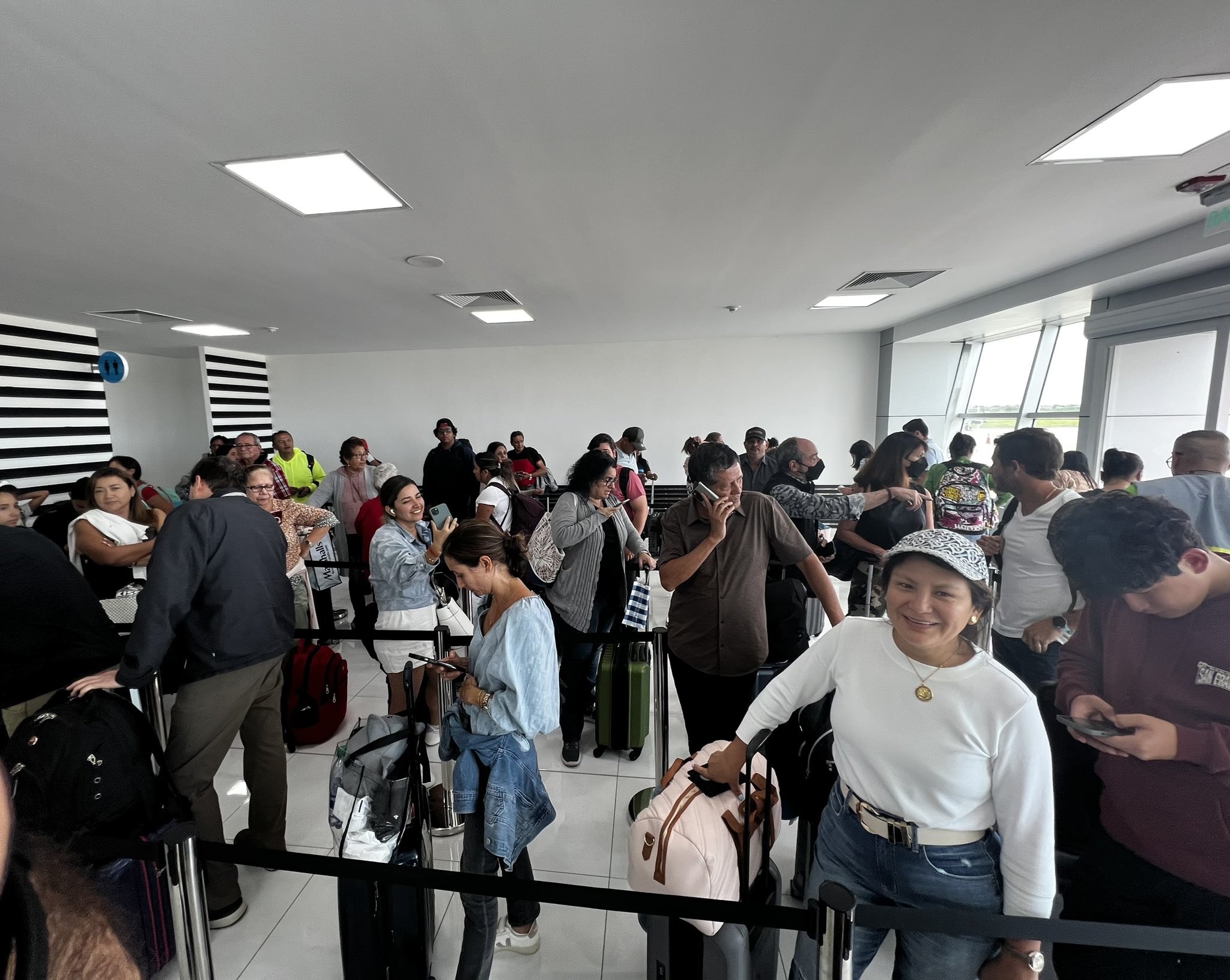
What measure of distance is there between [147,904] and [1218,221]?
621 cm

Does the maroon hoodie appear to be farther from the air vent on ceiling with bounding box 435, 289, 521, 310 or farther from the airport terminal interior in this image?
the air vent on ceiling with bounding box 435, 289, 521, 310

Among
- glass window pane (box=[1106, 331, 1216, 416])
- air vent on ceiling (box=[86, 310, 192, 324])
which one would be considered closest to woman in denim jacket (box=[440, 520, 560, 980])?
glass window pane (box=[1106, 331, 1216, 416])

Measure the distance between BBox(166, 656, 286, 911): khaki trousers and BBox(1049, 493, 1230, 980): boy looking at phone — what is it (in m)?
2.63

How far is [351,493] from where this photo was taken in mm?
4902

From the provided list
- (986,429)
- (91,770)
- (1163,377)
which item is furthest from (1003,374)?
(91,770)

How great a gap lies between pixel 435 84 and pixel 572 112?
20.1 inches

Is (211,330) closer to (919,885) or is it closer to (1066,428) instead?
(919,885)

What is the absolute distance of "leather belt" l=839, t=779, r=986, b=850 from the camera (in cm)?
118

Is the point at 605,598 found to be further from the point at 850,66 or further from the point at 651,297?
the point at 651,297

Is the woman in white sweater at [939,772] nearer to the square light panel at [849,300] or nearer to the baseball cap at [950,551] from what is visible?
the baseball cap at [950,551]

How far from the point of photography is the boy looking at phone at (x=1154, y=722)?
1021mm

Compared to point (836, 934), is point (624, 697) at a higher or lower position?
lower

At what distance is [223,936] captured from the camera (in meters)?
2.02

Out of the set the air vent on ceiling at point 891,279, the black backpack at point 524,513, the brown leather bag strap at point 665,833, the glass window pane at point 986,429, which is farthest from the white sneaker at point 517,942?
the glass window pane at point 986,429
